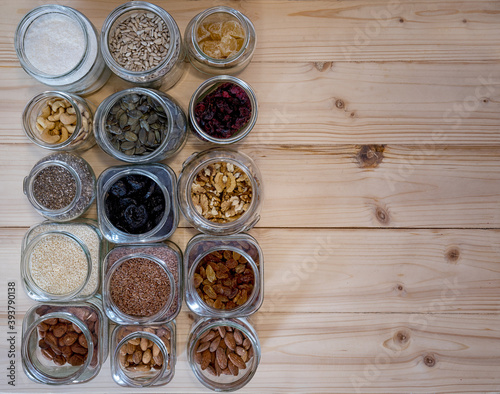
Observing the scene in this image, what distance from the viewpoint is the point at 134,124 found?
42.3 inches

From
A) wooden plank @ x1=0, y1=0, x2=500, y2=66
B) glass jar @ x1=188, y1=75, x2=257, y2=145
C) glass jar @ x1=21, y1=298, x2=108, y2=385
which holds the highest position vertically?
wooden plank @ x1=0, y1=0, x2=500, y2=66

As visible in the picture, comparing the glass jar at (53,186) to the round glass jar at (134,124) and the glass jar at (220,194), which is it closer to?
the round glass jar at (134,124)

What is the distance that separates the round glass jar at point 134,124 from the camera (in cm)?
106

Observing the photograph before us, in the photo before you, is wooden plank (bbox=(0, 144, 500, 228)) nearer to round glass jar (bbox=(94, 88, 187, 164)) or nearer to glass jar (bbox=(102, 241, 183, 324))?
round glass jar (bbox=(94, 88, 187, 164))

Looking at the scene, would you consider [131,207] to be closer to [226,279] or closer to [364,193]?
[226,279]

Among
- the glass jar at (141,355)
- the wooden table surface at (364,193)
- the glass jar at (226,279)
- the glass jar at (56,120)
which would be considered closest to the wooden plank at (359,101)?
the wooden table surface at (364,193)

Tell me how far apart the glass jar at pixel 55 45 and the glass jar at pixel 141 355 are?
72 centimetres

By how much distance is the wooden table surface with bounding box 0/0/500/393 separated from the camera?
4.08ft

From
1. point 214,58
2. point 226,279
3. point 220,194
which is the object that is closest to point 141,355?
point 226,279

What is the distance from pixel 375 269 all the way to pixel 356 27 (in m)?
0.76

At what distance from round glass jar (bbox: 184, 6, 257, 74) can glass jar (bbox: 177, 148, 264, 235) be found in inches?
10.6

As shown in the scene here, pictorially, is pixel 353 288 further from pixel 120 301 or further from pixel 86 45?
pixel 86 45

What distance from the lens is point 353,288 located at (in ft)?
4.14

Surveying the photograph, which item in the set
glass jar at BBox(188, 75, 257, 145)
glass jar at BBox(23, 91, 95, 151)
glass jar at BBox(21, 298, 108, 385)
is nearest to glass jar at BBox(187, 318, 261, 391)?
glass jar at BBox(21, 298, 108, 385)
